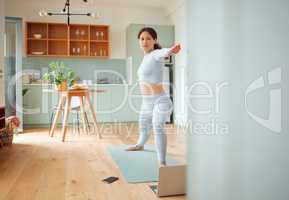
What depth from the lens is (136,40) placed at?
6043 mm

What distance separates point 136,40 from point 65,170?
4011 mm

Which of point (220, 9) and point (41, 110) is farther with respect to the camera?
point (41, 110)

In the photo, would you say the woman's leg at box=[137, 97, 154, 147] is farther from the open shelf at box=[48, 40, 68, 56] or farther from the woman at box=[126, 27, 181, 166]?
the open shelf at box=[48, 40, 68, 56]

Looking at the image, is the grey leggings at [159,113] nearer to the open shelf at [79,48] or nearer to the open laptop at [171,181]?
the open laptop at [171,181]

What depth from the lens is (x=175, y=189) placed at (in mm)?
1912

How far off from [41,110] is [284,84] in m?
5.53

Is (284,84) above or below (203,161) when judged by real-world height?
above

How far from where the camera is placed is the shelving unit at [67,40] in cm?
608

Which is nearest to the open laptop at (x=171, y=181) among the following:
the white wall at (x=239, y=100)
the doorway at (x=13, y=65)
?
the white wall at (x=239, y=100)

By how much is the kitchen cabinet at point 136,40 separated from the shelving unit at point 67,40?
620 mm

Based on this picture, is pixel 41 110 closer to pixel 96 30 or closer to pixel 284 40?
pixel 96 30

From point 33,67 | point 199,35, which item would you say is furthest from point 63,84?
point 199,35

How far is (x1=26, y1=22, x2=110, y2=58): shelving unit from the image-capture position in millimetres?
6078

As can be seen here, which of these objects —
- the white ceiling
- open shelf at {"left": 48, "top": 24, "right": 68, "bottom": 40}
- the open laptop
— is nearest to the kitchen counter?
open shelf at {"left": 48, "top": 24, "right": 68, "bottom": 40}
